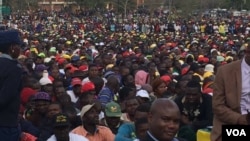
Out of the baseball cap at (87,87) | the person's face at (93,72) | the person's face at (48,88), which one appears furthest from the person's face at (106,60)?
the baseball cap at (87,87)

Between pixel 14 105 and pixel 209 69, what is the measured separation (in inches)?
337

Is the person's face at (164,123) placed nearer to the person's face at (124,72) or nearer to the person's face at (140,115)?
the person's face at (140,115)

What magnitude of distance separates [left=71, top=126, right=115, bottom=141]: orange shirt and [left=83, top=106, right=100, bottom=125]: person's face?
0.36 feet

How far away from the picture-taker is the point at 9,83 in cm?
559

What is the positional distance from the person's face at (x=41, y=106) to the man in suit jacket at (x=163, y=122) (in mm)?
3923

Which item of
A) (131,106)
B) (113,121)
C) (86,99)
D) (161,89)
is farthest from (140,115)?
(161,89)

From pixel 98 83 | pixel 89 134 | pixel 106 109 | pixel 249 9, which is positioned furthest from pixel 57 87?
pixel 249 9

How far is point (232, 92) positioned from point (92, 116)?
7.60 ft

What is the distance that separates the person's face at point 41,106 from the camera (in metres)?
8.62

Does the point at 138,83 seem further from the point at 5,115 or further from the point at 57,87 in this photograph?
the point at 5,115

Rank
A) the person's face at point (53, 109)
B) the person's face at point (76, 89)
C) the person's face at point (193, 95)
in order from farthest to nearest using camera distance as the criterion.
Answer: the person's face at point (76, 89) < the person's face at point (193, 95) < the person's face at point (53, 109)

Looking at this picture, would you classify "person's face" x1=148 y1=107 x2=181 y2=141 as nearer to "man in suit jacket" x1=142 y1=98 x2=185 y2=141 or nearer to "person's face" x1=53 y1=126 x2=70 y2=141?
"man in suit jacket" x1=142 y1=98 x2=185 y2=141

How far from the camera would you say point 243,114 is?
5.68 meters

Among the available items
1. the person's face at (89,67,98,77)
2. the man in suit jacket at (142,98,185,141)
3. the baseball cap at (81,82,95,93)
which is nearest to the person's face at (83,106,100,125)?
the baseball cap at (81,82,95,93)
